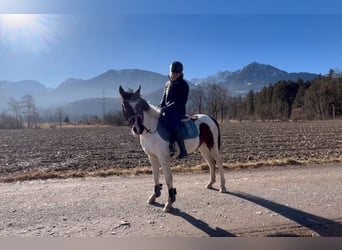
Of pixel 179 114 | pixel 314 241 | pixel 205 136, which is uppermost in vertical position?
pixel 179 114

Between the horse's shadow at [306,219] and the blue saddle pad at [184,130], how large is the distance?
163 cm

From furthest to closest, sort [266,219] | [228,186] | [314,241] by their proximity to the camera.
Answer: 1. [228,186]
2. [266,219]
3. [314,241]

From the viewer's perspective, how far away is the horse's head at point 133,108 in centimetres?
488

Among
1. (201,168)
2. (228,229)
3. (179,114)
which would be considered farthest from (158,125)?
(201,168)

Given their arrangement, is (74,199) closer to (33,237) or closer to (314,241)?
(33,237)

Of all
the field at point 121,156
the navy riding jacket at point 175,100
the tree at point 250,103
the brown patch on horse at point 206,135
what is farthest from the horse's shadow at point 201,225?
the tree at point 250,103

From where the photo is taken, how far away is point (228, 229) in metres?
4.41

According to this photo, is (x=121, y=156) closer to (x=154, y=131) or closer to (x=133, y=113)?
(x=154, y=131)

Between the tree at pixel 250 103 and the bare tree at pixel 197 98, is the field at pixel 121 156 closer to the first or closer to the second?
the bare tree at pixel 197 98

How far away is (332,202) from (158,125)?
3457 mm

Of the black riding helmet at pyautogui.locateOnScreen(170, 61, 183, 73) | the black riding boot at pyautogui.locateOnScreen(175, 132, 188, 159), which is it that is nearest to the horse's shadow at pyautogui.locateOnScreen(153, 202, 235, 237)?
the black riding boot at pyautogui.locateOnScreen(175, 132, 188, 159)

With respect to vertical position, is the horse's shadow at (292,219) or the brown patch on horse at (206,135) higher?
the brown patch on horse at (206,135)

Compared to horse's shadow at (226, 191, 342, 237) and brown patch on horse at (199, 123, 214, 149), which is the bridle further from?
horse's shadow at (226, 191, 342, 237)

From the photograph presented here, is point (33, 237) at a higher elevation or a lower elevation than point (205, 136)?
lower
